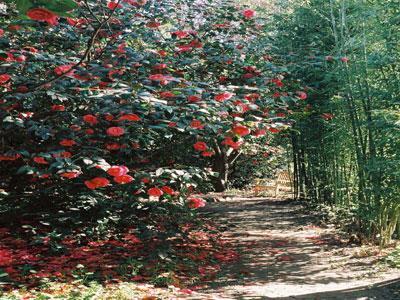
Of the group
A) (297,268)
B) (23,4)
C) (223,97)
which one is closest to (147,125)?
(223,97)

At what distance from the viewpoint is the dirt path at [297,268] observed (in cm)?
329

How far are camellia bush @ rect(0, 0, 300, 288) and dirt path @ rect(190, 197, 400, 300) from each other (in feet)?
2.48

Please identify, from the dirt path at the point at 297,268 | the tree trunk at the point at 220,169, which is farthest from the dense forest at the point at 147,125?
the tree trunk at the point at 220,169

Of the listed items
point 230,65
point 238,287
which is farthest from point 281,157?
point 238,287

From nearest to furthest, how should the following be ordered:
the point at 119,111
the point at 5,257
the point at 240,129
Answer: the point at 119,111
the point at 240,129
the point at 5,257

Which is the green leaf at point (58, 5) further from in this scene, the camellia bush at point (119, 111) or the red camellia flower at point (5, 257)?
the red camellia flower at point (5, 257)

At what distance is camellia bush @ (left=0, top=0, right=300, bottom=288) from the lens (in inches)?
103

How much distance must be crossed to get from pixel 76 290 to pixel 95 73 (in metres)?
1.43

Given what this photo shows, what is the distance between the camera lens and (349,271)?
12.7 feet

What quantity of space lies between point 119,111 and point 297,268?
2.42 metres

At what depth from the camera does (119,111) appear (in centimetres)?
255

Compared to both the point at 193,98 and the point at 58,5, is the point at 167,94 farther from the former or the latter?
the point at 58,5

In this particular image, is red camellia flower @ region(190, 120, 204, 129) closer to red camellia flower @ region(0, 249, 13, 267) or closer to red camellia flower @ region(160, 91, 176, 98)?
red camellia flower @ region(160, 91, 176, 98)

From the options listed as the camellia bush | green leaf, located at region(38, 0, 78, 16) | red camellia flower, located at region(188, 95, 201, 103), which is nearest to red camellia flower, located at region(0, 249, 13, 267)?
the camellia bush
